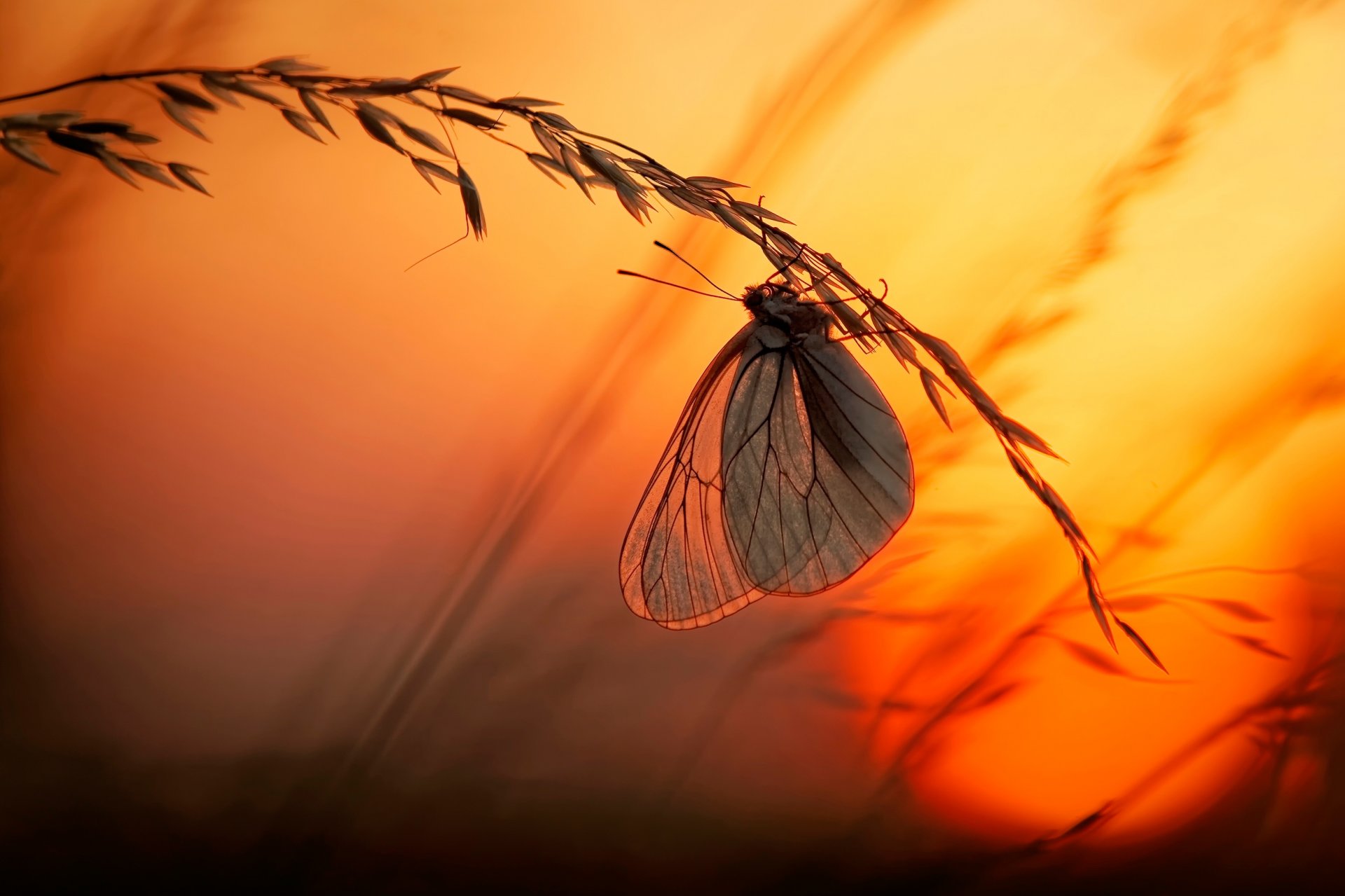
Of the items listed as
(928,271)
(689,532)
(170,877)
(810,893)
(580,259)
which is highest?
(928,271)

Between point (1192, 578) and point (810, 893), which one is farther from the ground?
point (1192, 578)

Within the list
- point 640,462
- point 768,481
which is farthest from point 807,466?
point 640,462

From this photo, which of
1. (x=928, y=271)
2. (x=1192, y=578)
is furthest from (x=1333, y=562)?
(x=928, y=271)

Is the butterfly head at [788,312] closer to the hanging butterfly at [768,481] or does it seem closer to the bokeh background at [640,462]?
the hanging butterfly at [768,481]

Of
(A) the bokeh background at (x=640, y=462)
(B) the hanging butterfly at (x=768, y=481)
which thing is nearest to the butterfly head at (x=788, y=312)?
(B) the hanging butterfly at (x=768, y=481)

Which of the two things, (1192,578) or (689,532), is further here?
(1192,578)

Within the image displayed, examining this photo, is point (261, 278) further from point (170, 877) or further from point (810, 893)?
point (810, 893)

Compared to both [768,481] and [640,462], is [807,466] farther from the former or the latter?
[640,462]
